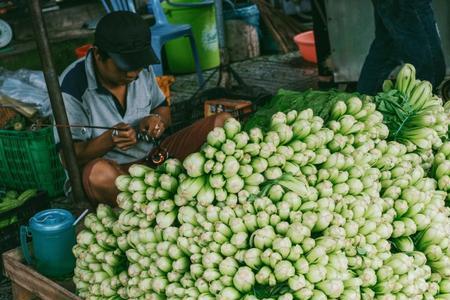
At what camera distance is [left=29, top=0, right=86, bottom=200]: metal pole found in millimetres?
3203

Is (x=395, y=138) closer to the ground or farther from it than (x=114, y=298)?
farther from it

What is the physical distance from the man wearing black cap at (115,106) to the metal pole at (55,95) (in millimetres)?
60

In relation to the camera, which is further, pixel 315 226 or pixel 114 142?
pixel 114 142

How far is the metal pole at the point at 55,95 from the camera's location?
3.20m

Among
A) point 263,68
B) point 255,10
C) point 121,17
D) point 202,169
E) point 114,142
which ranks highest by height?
point 121,17

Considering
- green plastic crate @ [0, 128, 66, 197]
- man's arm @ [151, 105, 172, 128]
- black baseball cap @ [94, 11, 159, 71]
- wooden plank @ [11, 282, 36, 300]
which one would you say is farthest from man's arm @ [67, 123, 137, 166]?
green plastic crate @ [0, 128, 66, 197]

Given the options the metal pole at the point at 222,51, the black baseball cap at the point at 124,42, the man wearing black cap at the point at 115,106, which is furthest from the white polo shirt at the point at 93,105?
the metal pole at the point at 222,51

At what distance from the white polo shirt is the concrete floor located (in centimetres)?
306

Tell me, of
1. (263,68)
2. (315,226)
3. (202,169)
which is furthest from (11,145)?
(263,68)

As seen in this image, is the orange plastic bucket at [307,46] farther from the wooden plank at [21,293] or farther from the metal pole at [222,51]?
the wooden plank at [21,293]

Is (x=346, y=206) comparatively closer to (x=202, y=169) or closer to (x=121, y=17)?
(x=202, y=169)

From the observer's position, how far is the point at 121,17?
11.1 ft

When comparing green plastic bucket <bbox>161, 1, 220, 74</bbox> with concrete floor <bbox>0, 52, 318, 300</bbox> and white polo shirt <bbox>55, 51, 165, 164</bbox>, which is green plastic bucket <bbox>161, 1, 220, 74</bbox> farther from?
white polo shirt <bbox>55, 51, 165, 164</bbox>

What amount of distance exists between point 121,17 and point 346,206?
63.1 inches
